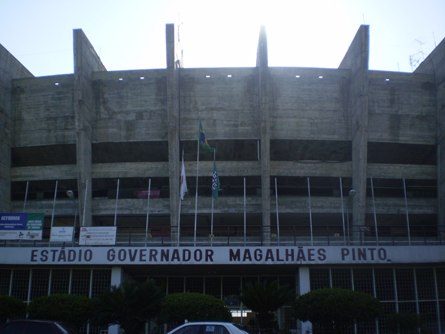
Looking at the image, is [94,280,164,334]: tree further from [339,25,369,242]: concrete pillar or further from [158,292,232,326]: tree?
[339,25,369,242]: concrete pillar

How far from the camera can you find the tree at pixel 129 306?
15758mm

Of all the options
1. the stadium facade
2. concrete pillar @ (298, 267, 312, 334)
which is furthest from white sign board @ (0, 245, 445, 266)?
the stadium facade

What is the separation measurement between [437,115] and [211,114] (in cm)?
1667

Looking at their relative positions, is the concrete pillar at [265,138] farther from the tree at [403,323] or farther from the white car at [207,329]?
the white car at [207,329]

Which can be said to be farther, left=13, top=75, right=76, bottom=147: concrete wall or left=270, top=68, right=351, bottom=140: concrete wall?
left=13, top=75, right=76, bottom=147: concrete wall

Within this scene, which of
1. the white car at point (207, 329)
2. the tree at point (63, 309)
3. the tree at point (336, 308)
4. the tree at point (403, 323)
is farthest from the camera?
the tree at point (403, 323)

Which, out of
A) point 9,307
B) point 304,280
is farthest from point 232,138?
point 9,307

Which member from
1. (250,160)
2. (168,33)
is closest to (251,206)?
(250,160)

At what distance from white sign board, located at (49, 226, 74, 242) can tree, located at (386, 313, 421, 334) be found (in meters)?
15.5

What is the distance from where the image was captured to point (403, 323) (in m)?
18.1

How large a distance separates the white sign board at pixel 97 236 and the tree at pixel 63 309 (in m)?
4.02

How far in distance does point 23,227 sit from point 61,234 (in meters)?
2.31

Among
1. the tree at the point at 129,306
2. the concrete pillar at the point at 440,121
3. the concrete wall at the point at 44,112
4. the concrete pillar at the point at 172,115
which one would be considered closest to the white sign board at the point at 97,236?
the tree at the point at 129,306

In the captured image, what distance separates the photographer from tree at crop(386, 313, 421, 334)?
18094mm
